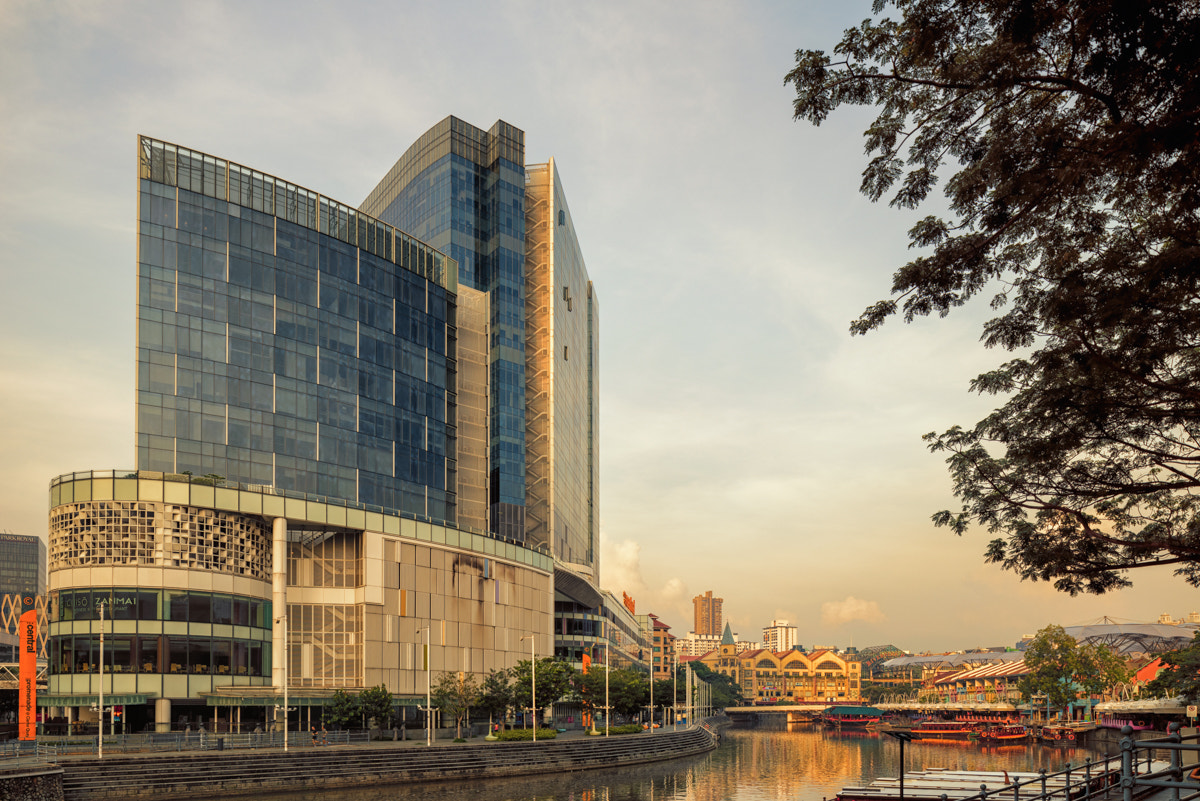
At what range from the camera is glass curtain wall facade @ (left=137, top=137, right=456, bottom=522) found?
95.7 meters

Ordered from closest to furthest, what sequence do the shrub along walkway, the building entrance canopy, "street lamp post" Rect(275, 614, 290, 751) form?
the shrub along walkway, "street lamp post" Rect(275, 614, 290, 751), the building entrance canopy

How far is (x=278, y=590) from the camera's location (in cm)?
8894

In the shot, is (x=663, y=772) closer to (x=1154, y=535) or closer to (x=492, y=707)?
(x=492, y=707)

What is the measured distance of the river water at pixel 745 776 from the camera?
206ft

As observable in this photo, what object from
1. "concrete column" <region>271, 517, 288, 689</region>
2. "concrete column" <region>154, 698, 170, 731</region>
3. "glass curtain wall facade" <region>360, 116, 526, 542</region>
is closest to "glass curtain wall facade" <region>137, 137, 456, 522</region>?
"concrete column" <region>271, 517, 288, 689</region>

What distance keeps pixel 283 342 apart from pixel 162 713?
132 feet

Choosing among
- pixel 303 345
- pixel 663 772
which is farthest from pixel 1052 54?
pixel 303 345

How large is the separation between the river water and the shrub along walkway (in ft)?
6.51

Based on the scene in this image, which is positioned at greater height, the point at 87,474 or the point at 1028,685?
the point at 87,474

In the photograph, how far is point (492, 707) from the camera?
9381 centimetres

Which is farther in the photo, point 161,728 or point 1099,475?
point 161,728

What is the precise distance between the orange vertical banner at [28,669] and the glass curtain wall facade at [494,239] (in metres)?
74.9

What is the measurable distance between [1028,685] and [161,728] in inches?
5091

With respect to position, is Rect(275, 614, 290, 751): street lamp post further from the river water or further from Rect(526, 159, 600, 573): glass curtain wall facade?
Rect(526, 159, 600, 573): glass curtain wall facade
